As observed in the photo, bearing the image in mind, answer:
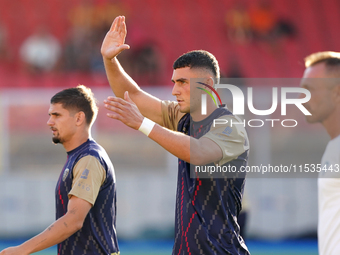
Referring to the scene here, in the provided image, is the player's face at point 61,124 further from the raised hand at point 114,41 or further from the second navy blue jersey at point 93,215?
the raised hand at point 114,41

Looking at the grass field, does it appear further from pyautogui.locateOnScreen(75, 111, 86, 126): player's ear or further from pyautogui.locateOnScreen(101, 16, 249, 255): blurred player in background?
pyautogui.locateOnScreen(101, 16, 249, 255): blurred player in background

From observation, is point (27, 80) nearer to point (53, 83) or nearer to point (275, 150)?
point (53, 83)

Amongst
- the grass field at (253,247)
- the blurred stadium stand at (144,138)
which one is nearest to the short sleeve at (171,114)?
the grass field at (253,247)

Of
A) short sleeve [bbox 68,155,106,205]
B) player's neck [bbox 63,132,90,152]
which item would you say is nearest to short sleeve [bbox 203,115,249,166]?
short sleeve [bbox 68,155,106,205]

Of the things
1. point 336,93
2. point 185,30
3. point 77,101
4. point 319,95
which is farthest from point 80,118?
point 185,30

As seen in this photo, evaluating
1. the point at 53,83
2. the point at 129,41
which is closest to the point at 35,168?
the point at 53,83

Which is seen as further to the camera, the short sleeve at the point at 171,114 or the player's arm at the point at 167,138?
the short sleeve at the point at 171,114

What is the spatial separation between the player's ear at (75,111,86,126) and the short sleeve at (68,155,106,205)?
43 cm

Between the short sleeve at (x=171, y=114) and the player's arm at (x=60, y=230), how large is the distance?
3.18 feet

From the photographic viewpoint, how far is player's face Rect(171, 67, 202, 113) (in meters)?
3.55

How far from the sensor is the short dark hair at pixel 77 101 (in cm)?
415

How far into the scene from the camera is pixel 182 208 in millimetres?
3504

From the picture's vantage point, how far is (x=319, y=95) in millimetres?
3199

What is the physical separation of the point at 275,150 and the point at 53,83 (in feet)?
19.8
